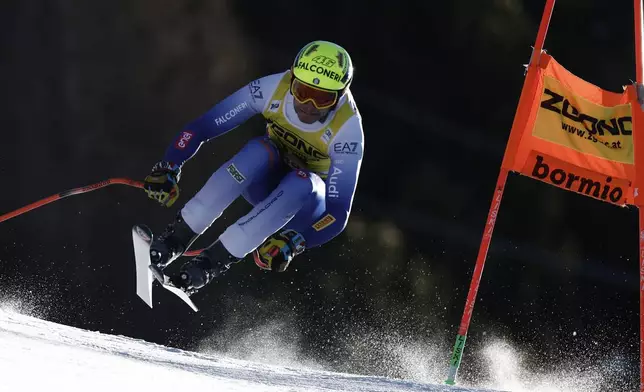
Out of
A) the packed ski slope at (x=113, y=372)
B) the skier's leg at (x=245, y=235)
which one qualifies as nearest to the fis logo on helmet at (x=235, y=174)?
the skier's leg at (x=245, y=235)

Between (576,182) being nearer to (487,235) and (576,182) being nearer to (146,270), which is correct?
(487,235)

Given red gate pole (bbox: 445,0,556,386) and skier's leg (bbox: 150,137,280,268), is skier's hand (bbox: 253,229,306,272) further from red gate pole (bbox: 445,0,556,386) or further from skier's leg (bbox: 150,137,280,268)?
red gate pole (bbox: 445,0,556,386)

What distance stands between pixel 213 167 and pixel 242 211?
54cm

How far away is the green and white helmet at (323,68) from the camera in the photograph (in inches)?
196

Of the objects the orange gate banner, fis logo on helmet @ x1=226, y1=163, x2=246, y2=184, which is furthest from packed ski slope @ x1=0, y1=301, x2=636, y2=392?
the orange gate banner

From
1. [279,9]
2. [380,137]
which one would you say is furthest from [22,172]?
[380,137]

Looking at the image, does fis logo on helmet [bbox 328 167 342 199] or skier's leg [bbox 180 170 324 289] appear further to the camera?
fis logo on helmet [bbox 328 167 342 199]

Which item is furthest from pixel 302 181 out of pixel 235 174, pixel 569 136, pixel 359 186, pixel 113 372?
pixel 359 186

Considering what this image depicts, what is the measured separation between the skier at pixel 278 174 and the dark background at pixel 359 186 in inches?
139

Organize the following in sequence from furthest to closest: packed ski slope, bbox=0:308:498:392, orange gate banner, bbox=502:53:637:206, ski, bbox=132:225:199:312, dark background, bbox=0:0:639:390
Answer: dark background, bbox=0:0:639:390 → orange gate banner, bbox=502:53:637:206 → ski, bbox=132:225:199:312 → packed ski slope, bbox=0:308:498:392

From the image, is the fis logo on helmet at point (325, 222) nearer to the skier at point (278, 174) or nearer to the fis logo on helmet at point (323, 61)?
the skier at point (278, 174)

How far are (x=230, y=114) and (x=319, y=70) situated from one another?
2.07 feet

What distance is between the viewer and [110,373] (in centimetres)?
283

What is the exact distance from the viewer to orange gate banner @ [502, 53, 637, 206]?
5199 mm
